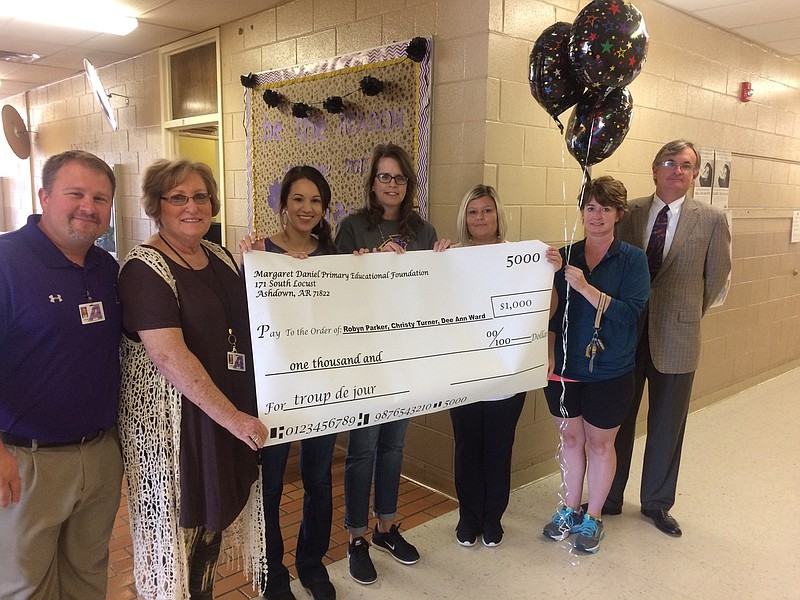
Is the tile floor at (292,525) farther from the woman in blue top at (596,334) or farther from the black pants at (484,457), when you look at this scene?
the woman in blue top at (596,334)

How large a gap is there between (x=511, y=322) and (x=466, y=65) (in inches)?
48.7

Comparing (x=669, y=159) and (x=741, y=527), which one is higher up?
(x=669, y=159)

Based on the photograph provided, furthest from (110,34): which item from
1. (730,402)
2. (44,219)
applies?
(730,402)

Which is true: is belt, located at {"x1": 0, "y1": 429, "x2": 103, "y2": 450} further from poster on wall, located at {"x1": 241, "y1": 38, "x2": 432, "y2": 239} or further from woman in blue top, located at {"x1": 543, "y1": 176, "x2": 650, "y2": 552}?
poster on wall, located at {"x1": 241, "y1": 38, "x2": 432, "y2": 239}

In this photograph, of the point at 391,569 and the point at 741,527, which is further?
the point at 741,527

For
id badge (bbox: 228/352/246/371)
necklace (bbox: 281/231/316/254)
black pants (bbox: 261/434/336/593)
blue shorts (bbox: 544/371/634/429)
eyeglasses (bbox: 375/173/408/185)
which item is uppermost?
eyeglasses (bbox: 375/173/408/185)

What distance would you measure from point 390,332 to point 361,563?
36.7 inches

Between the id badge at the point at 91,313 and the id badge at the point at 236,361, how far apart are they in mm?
322

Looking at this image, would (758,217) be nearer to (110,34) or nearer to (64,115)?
(110,34)

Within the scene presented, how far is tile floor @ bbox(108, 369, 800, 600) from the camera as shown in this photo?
2213mm

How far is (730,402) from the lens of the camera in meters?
4.42

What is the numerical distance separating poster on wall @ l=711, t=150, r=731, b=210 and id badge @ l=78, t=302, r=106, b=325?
3823 mm

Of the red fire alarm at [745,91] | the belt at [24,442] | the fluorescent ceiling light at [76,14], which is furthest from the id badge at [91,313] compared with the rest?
the red fire alarm at [745,91]

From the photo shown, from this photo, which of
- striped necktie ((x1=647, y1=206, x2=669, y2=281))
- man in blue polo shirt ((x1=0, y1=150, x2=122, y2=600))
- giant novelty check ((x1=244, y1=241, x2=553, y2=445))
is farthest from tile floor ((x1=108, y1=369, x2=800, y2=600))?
striped necktie ((x1=647, y1=206, x2=669, y2=281))
